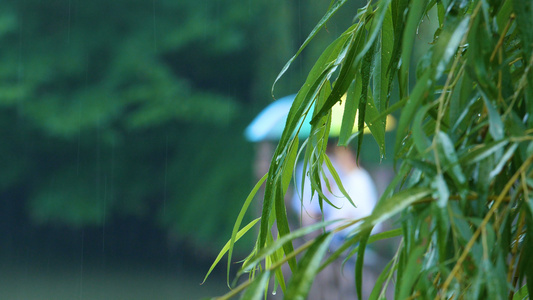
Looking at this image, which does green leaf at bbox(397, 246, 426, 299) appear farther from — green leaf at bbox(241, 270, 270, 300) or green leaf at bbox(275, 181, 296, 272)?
green leaf at bbox(275, 181, 296, 272)

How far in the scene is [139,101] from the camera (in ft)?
24.5

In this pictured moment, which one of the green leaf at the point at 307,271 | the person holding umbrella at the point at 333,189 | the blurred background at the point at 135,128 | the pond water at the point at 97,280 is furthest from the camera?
the blurred background at the point at 135,128

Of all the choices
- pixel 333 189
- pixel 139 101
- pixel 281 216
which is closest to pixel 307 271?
pixel 281 216

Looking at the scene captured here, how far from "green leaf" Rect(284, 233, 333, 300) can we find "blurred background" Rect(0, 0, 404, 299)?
6.73 m

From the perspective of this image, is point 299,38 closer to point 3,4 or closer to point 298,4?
point 298,4

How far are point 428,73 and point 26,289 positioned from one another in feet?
24.9

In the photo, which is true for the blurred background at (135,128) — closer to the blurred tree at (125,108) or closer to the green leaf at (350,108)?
the blurred tree at (125,108)

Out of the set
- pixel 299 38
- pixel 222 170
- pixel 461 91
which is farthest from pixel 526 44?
pixel 299 38

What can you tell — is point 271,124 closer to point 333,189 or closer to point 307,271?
point 333,189

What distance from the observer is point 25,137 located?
318 inches

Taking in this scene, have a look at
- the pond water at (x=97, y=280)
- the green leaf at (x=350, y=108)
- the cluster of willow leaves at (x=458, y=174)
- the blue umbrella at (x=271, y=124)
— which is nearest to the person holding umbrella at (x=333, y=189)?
the blue umbrella at (x=271, y=124)

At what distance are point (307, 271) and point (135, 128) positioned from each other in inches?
304

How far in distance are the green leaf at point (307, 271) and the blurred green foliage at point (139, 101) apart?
22.9 ft

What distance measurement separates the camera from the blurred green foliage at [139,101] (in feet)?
24.6
